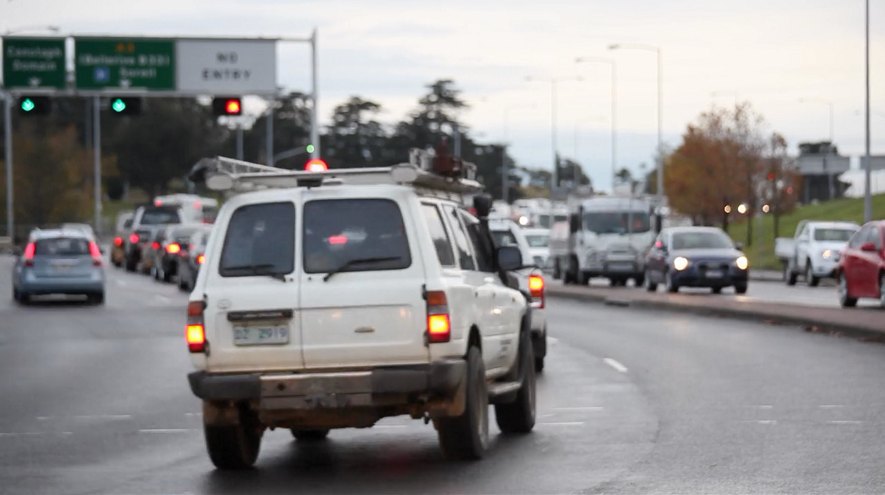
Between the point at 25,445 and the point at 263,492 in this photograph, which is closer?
the point at 263,492

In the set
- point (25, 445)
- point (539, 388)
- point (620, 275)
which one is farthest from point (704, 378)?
point (620, 275)

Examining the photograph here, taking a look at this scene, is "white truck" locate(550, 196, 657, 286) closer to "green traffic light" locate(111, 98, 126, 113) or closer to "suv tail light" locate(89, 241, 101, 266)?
"green traffic light" locate(111, 98, 126, 113)

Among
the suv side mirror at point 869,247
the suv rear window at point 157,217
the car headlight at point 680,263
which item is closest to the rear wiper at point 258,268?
the suv side mirror at point 869,247

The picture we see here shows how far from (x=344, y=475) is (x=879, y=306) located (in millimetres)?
22714

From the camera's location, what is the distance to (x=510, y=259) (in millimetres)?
13688

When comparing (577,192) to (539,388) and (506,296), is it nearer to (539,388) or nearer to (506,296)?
(539,388)

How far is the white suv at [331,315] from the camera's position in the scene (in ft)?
38.3

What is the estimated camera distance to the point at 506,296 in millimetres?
13914

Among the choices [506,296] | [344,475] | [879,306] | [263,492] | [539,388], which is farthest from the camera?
[879,306]

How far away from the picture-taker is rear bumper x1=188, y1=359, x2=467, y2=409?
11.6m

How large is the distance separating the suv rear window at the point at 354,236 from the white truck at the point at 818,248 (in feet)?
123

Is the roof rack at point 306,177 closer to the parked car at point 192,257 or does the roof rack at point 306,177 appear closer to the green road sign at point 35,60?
the parked car at point 192,257

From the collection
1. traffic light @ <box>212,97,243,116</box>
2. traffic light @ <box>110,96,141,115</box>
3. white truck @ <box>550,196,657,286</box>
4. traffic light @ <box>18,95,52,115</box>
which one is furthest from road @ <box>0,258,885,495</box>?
traffic light @ <box>110,96,141,115</box>

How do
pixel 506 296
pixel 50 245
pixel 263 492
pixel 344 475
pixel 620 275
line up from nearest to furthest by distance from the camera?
pixel 263 492, pixel 344 475, pixel 506 296, pixel 50 245, pixel 620 275
